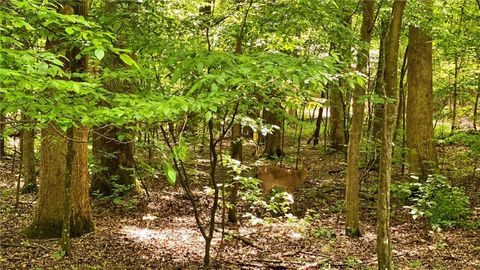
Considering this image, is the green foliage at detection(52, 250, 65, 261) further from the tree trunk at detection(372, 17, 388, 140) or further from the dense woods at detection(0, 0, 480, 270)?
the tree trunk at detection(372, 17, 388, 140)

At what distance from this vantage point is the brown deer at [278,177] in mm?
10469

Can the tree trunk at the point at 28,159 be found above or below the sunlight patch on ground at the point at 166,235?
above

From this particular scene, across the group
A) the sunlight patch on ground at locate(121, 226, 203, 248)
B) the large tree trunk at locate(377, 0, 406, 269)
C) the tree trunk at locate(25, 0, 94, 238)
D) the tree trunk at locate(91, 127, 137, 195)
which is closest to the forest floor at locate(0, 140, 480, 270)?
the sunlight patch on ground at locate(121, 226, 203, 248)

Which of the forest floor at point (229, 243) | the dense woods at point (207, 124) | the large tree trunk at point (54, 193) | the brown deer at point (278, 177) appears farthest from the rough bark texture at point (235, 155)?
the large tree trunk at point (54, 193)

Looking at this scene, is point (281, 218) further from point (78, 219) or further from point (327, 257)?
point (78, 219)

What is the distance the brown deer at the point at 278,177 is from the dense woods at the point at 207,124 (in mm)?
34

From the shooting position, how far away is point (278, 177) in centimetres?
1056

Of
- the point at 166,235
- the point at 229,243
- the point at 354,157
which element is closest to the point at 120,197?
the point at 166,235

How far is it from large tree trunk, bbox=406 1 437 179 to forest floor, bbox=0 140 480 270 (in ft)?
4.88

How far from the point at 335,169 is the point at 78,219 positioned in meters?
9.90

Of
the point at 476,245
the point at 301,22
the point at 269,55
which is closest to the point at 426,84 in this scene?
the point at 476,245

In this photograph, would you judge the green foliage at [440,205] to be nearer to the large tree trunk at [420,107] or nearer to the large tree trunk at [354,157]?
the large tree trunk at [354,157]

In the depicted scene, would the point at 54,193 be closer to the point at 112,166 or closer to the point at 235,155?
the point at 235,155

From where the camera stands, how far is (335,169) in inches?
595
